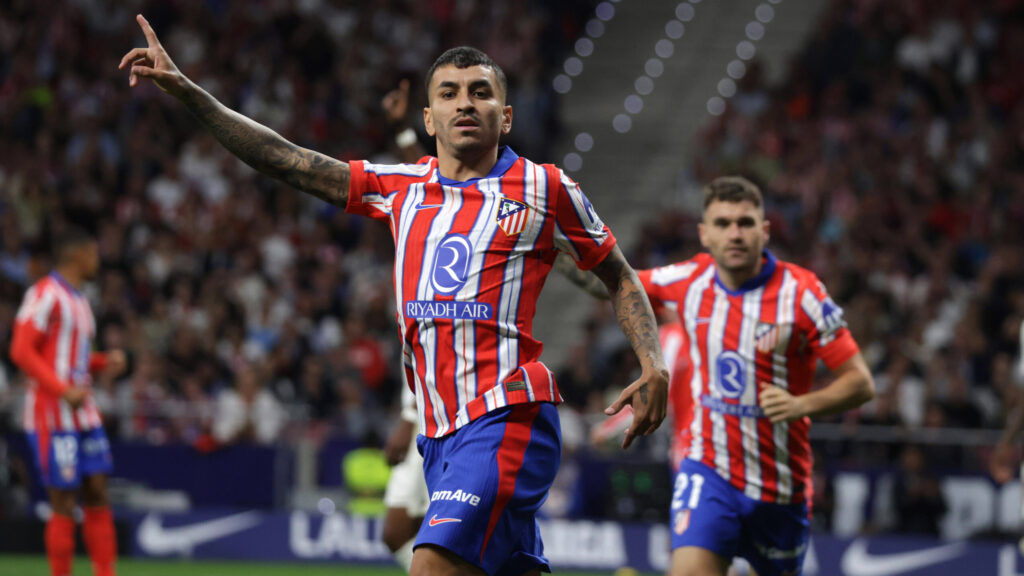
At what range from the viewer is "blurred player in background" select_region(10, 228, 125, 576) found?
865cm

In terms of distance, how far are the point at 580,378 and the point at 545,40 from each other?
768cm

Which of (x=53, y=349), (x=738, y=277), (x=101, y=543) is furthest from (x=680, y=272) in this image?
(x=53, y=349)

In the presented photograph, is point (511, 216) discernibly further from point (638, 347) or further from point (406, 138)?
point (406, 138)

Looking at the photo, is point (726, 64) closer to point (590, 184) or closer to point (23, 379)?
point (590, 184)

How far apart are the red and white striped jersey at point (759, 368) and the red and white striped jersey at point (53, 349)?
180 inches

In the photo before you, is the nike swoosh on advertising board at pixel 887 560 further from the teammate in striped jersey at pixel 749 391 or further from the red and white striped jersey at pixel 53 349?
the red and white striped jersey at pixel 53 349

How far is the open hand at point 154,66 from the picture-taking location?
4.10m

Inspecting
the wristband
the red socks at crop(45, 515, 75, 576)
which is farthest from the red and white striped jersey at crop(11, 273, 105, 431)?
the wristband

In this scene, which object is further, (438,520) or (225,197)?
(225,197)

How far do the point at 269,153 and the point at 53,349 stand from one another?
5229 millimetres

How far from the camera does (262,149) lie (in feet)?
14.3

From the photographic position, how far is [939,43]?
1853 centimetres

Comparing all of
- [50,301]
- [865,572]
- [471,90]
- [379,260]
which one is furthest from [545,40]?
[471,90]

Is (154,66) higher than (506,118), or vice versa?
(154,66)
